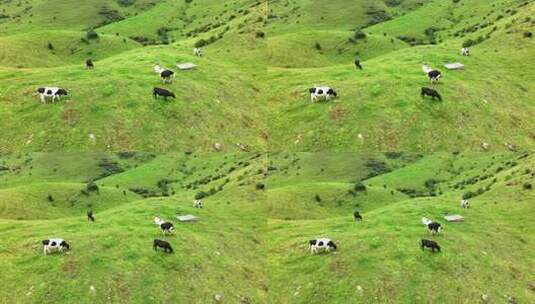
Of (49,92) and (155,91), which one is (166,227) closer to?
(155,91)

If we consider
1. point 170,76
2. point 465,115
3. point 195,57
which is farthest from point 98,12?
point 465,115

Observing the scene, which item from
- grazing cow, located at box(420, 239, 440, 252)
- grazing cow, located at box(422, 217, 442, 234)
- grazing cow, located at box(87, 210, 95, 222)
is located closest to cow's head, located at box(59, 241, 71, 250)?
grazing cow, located at box(87, 210, 95, 222)

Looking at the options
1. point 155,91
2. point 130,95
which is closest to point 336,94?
point 155,91

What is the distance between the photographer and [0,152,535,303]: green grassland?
48.8 m

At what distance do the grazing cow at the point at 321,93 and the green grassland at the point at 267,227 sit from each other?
20.3 feet

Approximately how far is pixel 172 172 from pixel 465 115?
88.9 ft

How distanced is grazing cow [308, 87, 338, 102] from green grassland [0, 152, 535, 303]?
619cm

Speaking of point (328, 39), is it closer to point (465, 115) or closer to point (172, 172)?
point (465, 115)

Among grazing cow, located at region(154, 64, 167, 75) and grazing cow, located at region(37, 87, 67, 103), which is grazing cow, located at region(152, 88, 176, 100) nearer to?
grazing cow, located at region(154, 64, 167, 75)

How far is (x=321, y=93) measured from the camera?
6081 centimetres

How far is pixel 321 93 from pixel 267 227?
42.7ft

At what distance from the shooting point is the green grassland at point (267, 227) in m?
48.8

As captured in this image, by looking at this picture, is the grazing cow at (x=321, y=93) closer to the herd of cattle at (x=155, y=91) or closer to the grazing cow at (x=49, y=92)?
the herd of cattle at (x=155, y=91)

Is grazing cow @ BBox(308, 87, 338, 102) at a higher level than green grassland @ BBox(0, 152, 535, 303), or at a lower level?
higher
